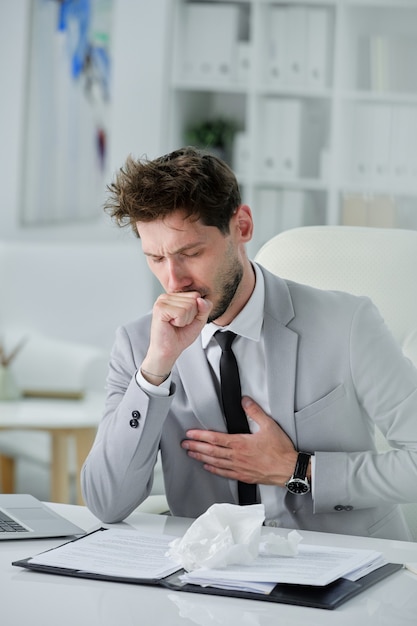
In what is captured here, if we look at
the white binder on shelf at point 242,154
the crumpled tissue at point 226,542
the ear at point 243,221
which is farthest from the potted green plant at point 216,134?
the crumpled tissue at point 226,542

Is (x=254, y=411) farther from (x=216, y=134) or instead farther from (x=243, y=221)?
(x=216, y=134)

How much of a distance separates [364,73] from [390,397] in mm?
3034

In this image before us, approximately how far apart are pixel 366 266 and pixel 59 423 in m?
1.53

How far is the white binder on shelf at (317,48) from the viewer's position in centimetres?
438

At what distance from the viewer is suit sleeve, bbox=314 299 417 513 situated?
5.23ft

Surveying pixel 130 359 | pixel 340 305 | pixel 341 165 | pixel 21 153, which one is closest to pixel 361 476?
pixel 340 305

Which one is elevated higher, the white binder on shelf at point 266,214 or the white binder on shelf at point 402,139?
the white binder on shelf at point 402,139

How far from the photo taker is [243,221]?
1.74 metres

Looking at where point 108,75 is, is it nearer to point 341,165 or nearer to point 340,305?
point 341,165

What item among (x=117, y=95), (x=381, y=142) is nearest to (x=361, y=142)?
(x=381, y=142)

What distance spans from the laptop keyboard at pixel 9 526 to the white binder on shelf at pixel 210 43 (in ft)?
10.9

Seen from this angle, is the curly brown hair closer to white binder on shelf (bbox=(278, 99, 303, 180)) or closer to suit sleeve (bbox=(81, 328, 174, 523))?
suit sleeve (bbox=(81, 328, 174, 523))

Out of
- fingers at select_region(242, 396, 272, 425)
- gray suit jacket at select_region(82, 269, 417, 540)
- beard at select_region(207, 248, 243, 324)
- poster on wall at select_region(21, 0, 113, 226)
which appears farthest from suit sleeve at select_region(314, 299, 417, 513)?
poster on wall at select_region(21, 0, 113, 226)

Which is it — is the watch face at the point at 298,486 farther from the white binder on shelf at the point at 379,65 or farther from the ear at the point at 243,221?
the white binder on shelf at the point at 379,65
